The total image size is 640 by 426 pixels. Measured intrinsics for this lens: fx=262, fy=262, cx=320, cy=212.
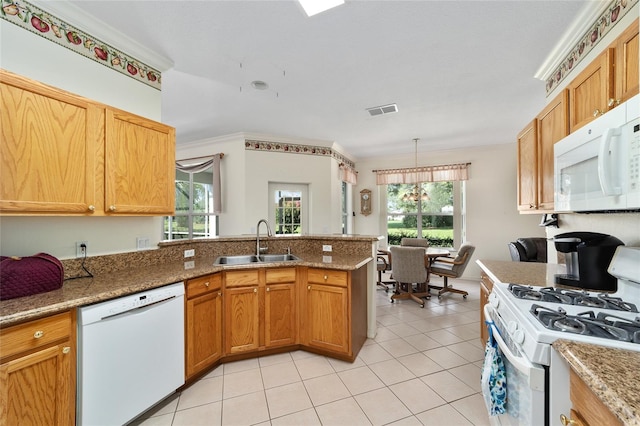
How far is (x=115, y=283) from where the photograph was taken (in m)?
1.66

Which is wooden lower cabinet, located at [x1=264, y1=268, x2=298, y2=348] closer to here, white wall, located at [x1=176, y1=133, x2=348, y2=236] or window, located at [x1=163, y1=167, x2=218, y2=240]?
white wall, located at [x1=176, y1=133, x2=348, y2=236]

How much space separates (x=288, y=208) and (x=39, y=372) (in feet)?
12.1

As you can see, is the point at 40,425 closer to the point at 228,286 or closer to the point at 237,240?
the point at 228,286

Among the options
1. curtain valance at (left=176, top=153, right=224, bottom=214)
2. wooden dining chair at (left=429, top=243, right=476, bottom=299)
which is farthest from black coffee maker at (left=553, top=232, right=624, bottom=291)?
curtain valance at (left=176, top=153, right=224, bottom=214)

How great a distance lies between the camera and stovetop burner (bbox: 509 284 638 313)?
50.7 inches

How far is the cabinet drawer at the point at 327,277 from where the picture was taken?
2303 millimetres

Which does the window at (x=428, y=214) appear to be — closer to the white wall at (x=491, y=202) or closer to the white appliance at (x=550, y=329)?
the white wall at (x=491, y=202)

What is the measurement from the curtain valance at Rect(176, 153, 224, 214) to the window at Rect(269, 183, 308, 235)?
2.89ft

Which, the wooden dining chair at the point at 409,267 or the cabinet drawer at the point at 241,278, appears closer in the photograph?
the cabinet drawer at the point at 241,278

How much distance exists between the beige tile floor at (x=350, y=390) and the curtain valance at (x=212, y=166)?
9.21 ft

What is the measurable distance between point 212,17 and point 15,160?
1.45 m

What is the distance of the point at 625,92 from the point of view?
1228mm

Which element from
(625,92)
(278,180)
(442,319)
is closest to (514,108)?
(625,92)

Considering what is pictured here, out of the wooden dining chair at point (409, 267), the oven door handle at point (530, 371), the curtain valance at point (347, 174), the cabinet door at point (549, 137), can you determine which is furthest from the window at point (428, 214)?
the oven door handle at point (530, 371)
